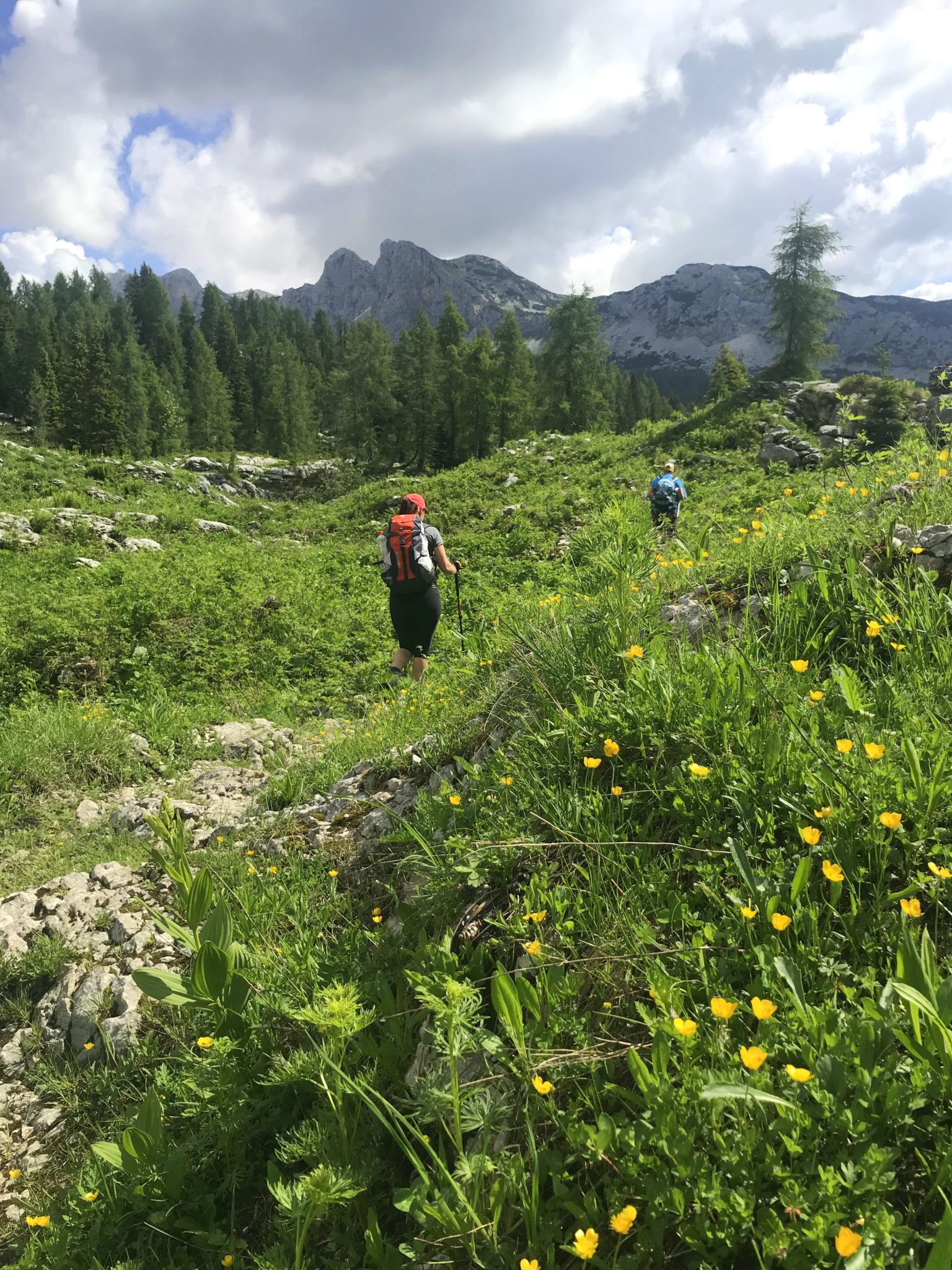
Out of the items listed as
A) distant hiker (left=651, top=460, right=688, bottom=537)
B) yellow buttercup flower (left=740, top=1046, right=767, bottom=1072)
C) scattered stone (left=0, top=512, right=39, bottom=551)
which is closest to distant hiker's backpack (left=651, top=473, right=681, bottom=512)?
distant hiker (left=651, top=460, right=688, bottom=537)

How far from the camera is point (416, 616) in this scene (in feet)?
24.6

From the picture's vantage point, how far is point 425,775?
4230 mm

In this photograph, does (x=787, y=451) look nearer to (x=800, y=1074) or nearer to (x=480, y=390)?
(x=800, y=1074)

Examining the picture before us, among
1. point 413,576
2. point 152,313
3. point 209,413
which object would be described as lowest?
point 413,576

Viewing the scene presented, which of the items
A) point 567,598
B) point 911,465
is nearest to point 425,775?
point 567,598

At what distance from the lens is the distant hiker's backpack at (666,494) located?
1145 centimetres

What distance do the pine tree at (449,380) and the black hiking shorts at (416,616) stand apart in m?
42.2

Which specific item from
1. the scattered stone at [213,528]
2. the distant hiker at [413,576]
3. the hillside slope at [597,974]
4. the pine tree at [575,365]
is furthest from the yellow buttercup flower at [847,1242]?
the pine tree at [575,365]

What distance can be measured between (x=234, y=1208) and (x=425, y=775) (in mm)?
2406

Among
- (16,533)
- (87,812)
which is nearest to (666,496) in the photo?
(87,812)

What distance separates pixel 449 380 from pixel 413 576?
4538 cm

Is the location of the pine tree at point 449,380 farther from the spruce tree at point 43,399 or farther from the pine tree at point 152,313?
the pine tree at point 152,313

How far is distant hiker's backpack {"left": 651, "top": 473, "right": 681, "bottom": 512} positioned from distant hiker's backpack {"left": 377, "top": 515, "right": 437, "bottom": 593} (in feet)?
19.5

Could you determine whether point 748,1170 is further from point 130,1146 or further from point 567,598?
point 567,598
